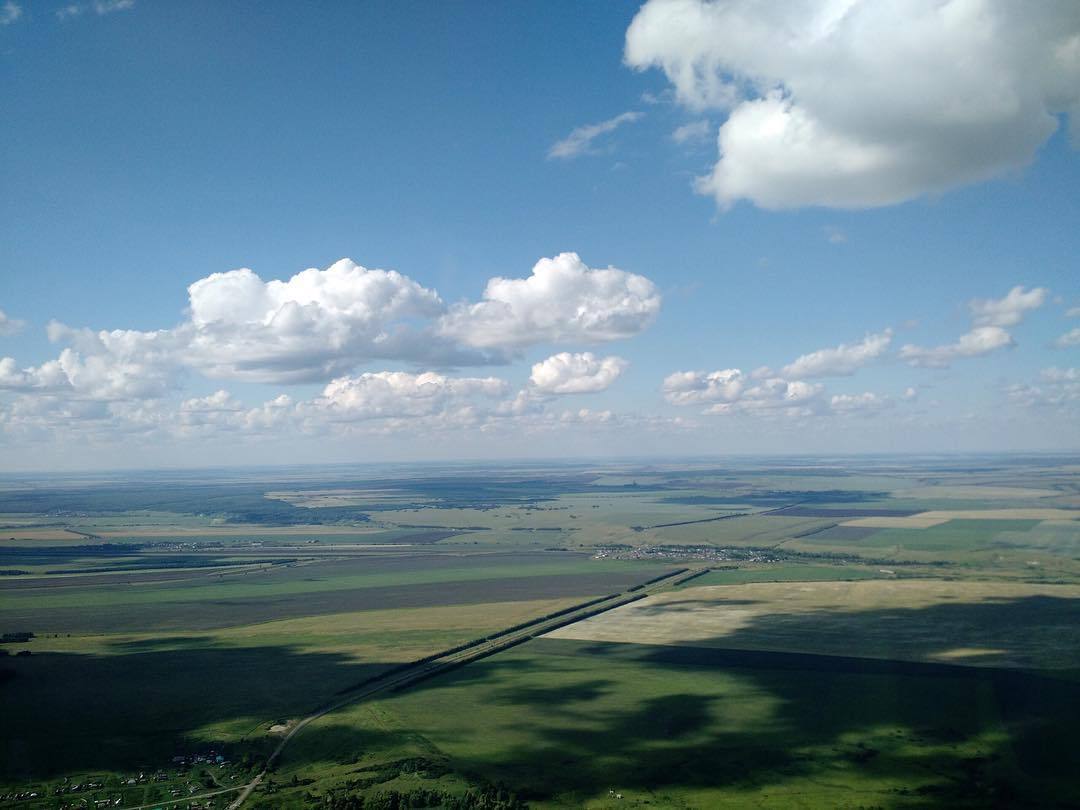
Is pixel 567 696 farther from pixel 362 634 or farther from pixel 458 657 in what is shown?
pixel 362 634

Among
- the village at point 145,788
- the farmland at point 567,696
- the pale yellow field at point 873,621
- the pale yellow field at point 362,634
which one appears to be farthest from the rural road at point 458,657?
the pale yellow field at point 873,621

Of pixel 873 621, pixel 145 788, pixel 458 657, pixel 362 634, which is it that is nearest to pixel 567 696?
pixel 458 657

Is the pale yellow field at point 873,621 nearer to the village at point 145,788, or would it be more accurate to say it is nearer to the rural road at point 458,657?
the rural road at point 458,657

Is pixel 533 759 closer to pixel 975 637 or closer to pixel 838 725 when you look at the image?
pixel 838 725

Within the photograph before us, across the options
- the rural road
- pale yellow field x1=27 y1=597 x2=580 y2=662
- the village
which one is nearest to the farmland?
the village

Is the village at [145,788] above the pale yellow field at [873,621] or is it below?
above

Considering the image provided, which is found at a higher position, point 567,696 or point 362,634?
point 567,696

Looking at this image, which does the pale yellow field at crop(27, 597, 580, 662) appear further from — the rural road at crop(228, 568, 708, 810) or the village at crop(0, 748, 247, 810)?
the village at crop(0, 748, 247, 810)
